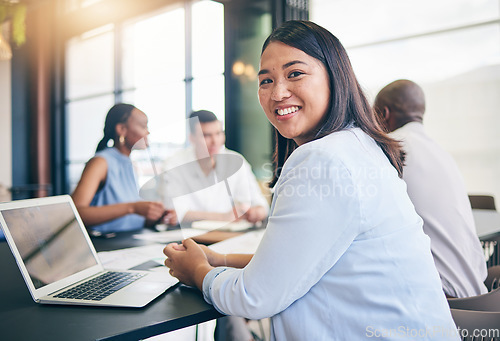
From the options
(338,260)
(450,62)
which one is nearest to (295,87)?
(338,260)

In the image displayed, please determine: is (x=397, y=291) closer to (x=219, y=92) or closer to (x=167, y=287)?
→ (x=167, y=287)

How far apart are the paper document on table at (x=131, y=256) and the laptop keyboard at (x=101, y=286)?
0.46ft

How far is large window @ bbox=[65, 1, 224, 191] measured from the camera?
5363mm

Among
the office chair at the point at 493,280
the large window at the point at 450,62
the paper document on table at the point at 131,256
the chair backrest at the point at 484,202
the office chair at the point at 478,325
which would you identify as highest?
the large window at the point at 450,62

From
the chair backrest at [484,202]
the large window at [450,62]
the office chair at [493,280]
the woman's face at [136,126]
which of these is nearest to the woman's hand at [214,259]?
the office chair at [493,280]

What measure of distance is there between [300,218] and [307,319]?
0.23 metres

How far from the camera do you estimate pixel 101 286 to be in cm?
111

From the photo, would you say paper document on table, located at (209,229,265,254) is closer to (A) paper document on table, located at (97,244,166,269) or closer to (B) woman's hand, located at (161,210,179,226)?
(A) paper document on table, located at (97,244,166,269)

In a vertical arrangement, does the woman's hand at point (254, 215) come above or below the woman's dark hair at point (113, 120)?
below

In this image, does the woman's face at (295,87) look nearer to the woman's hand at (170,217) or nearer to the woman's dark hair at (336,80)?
the woman's dark hair at (336,80)

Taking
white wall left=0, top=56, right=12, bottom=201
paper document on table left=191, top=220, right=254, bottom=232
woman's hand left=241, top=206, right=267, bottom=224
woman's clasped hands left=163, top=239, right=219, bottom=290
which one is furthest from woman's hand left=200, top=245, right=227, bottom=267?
white wall left=0, top=56, right=12, bottom=201

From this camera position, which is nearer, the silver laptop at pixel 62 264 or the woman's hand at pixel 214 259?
the silver laptop at pixel 62 264

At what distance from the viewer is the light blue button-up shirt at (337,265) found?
86 centimetres

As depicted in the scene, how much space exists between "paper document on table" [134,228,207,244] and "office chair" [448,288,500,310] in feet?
3.52
